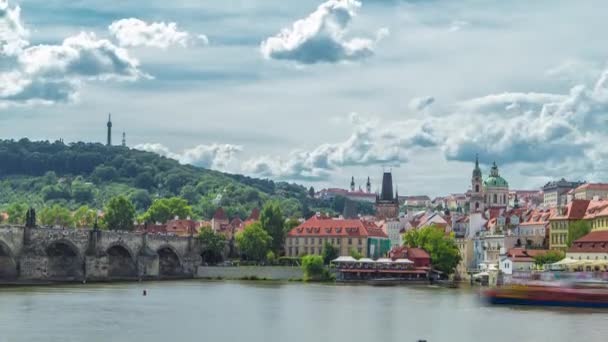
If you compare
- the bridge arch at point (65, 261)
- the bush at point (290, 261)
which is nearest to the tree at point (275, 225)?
the bush at point (290, 261)

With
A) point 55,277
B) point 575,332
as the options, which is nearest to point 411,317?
point 575,332

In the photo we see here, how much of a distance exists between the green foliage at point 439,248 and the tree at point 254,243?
1887cm

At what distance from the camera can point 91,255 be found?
4626 inches

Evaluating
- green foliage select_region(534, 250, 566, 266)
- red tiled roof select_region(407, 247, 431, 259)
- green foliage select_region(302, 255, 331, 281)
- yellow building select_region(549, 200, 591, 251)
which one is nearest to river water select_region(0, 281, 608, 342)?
green foliage select_region(534, 250, 566, 266)

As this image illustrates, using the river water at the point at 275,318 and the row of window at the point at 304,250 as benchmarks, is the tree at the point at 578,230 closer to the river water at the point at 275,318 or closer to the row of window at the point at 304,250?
the river water at the point at 275,318

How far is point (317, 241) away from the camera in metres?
148

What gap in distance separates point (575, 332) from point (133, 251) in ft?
244

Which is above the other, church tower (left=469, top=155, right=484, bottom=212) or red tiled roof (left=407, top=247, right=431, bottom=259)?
church tower (left=469, top=155, right=484, bottom=212)

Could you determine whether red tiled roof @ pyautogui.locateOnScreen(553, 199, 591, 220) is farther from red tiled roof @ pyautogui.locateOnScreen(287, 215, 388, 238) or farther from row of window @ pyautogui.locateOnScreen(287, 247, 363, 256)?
row of window @ pyautogui.locateOnScreen(287, 247, 363, 256)

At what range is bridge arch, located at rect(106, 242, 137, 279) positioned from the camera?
126 m

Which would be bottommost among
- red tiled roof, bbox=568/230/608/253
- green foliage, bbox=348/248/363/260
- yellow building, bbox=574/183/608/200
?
green foliage, bbox=348/248/363/260

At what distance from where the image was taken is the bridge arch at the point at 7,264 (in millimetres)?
107500

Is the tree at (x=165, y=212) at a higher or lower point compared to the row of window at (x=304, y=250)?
higher

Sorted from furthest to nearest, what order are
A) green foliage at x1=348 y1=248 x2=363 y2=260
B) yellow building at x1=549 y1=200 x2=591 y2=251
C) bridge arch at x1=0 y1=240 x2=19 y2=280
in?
green foliage at x1=348 y1=248 x2=363 y2=260 < yellow building at x1=549 y1=200 x2=591 y2=251 < bridge arch at x1=0 y1=240 x2=19 y2=280
